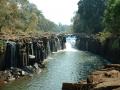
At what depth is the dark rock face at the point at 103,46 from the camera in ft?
279

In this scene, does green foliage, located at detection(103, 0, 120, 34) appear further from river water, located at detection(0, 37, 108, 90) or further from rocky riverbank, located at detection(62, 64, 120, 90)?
rocky riverbank, located at detection(62, 64, 120, 90)

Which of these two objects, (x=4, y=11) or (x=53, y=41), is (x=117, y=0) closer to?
(x=4, y=11)

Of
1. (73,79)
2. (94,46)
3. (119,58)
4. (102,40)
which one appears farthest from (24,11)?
(73,79)

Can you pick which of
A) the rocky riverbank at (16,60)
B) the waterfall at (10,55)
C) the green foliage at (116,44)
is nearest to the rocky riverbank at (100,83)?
the rocky riverbank at (16,60)

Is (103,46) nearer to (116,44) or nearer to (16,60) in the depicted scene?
(116,44)

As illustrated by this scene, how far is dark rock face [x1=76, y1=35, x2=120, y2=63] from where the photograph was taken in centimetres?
8519

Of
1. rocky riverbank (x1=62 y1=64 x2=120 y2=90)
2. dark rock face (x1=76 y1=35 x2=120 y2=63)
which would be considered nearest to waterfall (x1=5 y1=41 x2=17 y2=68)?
dark rock face (x1=76 y1=35 x2=120 y2=63)

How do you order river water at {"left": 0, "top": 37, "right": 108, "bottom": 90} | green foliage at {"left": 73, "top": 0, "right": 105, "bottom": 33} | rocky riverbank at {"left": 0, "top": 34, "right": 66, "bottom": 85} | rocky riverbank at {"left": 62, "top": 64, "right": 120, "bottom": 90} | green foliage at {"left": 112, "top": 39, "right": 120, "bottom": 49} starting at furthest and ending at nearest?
green foliage at {"left": 73, "top": 0, "right": 105, "bottom": 33}, green foliage at {"left": 112, "top": 39, "right": 120, "bottom": 49}, rocky riverbank at {"left": 0, "top": 34, "right": 66, "bottom": 85}, river water at {"left": 0, "top": 37, "right": 108, "bottom": 90}, rocky riverbank at {"left": 62, "top": 64, "right": 120, "bottom": 90}

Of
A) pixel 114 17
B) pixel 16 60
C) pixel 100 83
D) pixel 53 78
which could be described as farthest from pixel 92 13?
pixel 100 83

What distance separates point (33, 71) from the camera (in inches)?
2522

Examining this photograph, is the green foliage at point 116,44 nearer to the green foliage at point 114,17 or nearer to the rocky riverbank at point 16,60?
the green foliage at point 114,17

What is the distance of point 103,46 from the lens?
337ft

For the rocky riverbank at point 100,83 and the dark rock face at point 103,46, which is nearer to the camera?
the rocky riverbank at point 100,83

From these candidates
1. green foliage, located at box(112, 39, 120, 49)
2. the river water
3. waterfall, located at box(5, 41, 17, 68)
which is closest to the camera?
the river water
